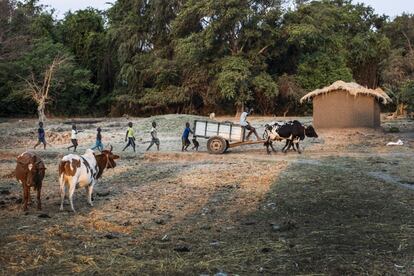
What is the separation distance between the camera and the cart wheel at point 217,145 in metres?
20.5

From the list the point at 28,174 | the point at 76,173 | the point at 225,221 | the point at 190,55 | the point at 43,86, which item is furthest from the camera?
the point at 190,55

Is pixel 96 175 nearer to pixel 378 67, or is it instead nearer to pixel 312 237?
pixel 312 237

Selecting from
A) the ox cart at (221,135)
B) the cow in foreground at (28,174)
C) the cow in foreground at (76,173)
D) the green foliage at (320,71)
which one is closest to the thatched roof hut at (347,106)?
the ox cart at (221,135)

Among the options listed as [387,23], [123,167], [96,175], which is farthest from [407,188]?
[387,23]

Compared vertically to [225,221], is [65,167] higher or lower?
higher

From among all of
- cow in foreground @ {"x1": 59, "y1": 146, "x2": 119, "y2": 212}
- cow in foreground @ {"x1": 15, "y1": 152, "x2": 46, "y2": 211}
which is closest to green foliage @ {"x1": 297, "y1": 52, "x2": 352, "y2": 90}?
cow in foreground @ {"x1": 59, "y1": 146, "x2": 119, "y2": 212}

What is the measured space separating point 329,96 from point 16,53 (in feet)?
87.0

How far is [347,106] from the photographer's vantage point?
3089 centimetres

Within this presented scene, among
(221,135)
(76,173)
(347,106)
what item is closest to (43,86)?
(347,106)

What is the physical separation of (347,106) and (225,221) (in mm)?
22897

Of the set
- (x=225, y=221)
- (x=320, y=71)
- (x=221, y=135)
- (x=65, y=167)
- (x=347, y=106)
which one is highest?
(x=320, y=71)

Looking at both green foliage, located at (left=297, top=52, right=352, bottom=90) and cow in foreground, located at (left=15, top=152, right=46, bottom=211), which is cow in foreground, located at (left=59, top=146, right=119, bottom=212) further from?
green foliage, located at (left=297, top=52, right=352, bottom=90)

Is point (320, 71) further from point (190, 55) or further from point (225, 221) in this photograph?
point (225, 221)

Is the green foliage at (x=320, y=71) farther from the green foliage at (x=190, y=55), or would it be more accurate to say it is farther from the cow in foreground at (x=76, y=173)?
the cow in foreground at (x=76, y=173)
